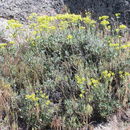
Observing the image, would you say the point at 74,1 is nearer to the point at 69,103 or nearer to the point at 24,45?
the point at 24,45

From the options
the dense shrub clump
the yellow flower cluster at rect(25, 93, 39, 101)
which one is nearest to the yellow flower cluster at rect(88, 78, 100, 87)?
the dense shrub clump

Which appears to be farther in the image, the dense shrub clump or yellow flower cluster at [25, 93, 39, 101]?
the dense shrub clump

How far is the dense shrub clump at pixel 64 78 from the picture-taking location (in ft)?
11.5

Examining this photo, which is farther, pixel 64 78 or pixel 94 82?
pixel 64 78

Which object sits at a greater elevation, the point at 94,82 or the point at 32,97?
the point at 94,82

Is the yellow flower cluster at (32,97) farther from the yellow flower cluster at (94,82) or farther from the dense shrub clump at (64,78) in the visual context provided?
the yellow flower cluster at (94,82)

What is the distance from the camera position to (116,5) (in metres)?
6.74

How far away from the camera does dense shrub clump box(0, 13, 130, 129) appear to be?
3518 mm

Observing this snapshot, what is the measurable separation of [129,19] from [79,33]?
2538mm

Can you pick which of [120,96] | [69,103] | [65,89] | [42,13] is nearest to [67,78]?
[65,89]

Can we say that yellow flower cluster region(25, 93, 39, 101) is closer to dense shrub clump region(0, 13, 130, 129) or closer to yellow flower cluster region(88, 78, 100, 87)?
dense shrub clump region(0, 13, 130, 129)

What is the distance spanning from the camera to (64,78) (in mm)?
3934

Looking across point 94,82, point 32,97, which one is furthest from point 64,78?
point 32,97

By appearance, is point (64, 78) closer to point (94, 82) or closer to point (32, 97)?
point (94, 82)
